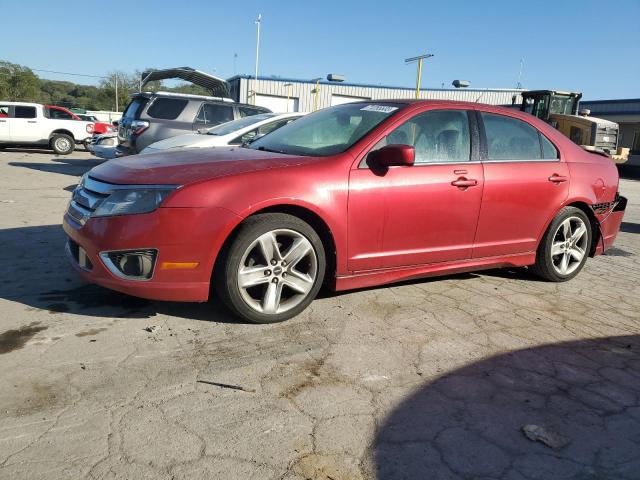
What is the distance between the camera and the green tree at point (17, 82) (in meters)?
51.9

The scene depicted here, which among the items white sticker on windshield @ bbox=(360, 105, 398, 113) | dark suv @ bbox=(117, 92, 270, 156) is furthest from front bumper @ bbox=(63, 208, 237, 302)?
dark suv @ bbox=(117, 92, 270, 156)

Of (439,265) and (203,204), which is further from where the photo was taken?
(439,265)

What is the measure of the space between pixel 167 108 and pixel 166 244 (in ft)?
25.9

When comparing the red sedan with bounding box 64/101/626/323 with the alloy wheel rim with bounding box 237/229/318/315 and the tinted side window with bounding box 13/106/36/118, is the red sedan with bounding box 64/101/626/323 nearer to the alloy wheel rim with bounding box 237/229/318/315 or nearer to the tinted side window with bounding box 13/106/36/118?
the alloy wheel rim with bounding box 237/229/318/315

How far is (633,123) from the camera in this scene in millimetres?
30891

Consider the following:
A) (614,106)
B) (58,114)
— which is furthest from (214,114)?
(614,106)

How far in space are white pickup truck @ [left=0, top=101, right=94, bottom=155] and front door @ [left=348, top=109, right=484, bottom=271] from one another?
16716 millimetres

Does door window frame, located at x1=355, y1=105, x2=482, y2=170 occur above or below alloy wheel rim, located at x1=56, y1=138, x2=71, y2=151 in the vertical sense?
above

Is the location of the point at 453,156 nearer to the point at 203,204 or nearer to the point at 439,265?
the point at 439,265

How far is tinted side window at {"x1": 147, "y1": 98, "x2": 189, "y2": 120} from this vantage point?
33.0 feet

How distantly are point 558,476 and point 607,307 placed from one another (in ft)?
8.62

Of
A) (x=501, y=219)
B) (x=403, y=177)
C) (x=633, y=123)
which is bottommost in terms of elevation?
(x=501, y=219)

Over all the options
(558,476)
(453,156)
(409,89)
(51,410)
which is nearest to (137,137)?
(453,156)

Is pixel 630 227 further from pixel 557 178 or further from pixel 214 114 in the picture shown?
pixel 214 114
